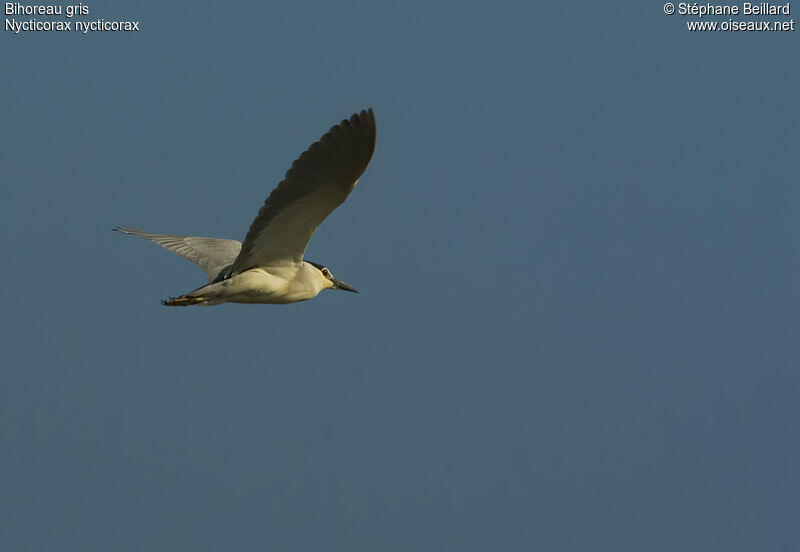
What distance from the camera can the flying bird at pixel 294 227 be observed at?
1027 centimetres

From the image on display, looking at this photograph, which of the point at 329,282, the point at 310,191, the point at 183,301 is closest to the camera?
the point at 310,191

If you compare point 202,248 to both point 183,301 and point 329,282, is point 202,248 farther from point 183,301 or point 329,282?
point 183,301

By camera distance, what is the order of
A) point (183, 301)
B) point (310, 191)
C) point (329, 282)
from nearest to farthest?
point (310, 191) < point (183, 301) < point (329, 282)

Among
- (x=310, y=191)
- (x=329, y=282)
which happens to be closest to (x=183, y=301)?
(x=310, y=191)

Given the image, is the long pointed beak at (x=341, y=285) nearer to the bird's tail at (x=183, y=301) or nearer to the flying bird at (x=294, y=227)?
the flying bird at (x=294, y=227)

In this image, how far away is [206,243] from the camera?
558 inches

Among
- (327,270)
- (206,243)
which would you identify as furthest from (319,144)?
(206,243)

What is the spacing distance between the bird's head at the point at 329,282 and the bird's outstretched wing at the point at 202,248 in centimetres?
114

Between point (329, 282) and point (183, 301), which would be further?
point (329, 282)

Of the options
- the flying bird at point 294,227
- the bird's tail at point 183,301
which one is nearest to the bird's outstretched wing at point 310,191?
the flying bird at point 294,227

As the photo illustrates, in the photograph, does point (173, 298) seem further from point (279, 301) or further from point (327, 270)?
point (327, 270)

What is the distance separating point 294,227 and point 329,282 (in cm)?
225

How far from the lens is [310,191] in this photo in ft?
34.9

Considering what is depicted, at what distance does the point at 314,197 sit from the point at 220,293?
1.70 metres
